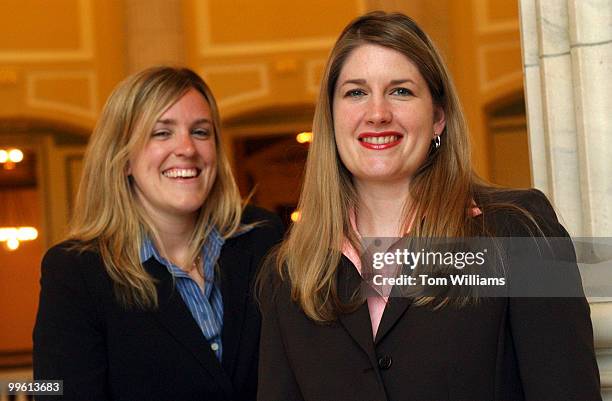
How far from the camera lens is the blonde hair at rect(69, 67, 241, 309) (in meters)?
→ 2.18

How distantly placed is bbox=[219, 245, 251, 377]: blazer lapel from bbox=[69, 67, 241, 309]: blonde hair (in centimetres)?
6

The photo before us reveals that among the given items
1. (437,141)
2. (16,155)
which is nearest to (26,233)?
Answer: (16,155)

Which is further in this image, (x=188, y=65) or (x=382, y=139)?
(x=188, y=65)

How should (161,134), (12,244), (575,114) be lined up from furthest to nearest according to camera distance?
(12,244) < (161,134) < (575,114)

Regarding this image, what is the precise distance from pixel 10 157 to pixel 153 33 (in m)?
2.06

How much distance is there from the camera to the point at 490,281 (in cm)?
160

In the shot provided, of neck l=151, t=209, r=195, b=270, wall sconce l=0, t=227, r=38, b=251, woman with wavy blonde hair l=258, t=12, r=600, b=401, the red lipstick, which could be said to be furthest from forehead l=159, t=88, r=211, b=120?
wall sconce l=0, t=227, r=38, b=251

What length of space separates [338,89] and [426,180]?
210 mm

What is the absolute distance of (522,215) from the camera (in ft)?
5.19

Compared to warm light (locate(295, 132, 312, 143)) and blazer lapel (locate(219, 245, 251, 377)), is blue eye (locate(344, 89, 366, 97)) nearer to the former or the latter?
blazer lapel (locate(219, 245, 251, 377))

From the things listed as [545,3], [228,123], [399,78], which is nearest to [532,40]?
[545,3]

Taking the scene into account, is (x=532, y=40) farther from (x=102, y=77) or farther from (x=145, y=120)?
(x=102, y=77)

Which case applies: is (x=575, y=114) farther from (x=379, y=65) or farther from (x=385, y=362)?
(x=385, y=362)

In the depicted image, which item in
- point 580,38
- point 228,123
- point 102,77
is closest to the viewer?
point 580,38
